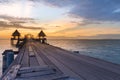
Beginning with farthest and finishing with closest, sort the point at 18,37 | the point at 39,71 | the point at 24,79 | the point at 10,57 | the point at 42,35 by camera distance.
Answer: the point at 18,37, the point at 42,35, the point at 10,57, the point at 39,71, the point at 24,79

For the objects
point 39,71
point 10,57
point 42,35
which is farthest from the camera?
point 42,35

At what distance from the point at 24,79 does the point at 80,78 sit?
69.3 inches

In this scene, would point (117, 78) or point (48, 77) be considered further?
point (117, 78)

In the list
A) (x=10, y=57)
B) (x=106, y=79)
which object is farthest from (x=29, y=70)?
(x=10, y=57)

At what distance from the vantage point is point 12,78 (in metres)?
5.18

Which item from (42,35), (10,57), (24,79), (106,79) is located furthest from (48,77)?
(42,35)

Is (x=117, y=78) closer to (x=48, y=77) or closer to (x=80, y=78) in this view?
(x=80, y=78)

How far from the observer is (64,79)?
17.3 feet

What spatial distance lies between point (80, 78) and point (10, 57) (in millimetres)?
8497

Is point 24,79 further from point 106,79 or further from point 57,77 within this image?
point 106,79

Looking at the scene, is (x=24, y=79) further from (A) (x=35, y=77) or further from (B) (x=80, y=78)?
(B) (x=80, y=78)

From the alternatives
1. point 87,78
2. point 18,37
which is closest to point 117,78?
point 87,78

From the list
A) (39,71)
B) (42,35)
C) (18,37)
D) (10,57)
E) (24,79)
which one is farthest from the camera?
(18,37)

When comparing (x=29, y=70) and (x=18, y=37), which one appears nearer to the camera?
(x=29, y=70)
